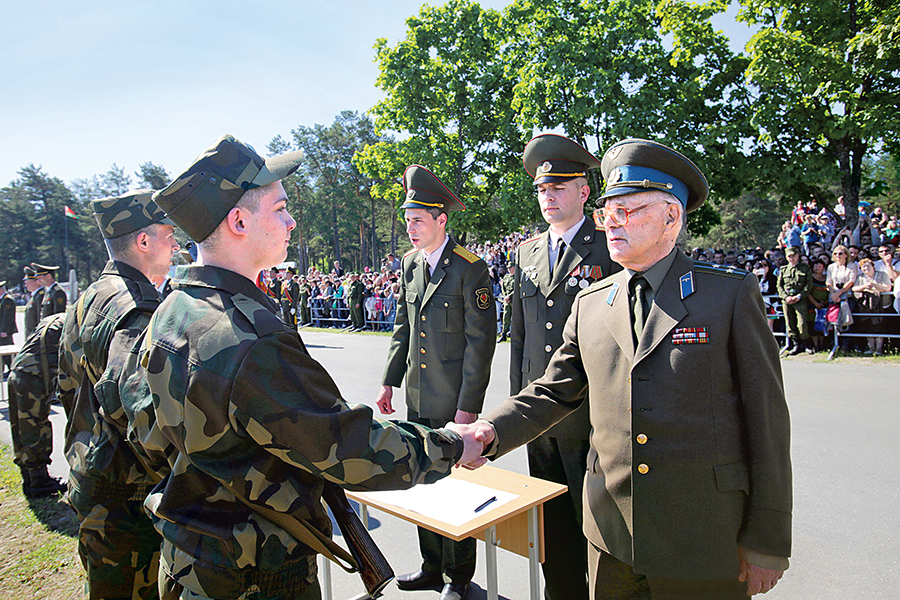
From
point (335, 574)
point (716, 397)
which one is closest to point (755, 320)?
point (716, 397)

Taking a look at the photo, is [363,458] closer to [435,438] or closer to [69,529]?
[435,438]

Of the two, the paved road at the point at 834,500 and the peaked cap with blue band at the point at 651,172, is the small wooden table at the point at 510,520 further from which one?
the peaked cap with blue band at the point at 651,172

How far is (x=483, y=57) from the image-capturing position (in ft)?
87.1

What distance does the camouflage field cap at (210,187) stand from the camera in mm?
1693

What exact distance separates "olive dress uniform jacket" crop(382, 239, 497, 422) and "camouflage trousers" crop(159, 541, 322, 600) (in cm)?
184

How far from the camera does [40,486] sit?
→ 510cm

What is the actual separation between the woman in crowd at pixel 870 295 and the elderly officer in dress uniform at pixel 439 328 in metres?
9.15

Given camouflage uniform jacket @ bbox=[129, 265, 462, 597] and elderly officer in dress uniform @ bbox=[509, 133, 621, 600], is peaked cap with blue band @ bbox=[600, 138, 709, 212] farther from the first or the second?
camouflage uniform jacket @ bbox=[129, 265, 462, 597]

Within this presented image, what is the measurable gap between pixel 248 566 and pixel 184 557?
7.7 inches

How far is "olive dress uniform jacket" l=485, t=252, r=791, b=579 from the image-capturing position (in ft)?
5.90

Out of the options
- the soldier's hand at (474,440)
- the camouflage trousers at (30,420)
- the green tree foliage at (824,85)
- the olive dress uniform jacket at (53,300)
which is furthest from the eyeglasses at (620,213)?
the green tree foliage at (824,85)

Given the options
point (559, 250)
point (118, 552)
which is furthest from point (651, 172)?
point (118, 552)

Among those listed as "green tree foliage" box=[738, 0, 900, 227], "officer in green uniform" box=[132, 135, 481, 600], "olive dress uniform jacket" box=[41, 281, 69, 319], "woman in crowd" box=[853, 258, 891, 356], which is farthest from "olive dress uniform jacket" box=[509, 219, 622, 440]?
"green tree foliage" box=[738, 0, 900, 227]

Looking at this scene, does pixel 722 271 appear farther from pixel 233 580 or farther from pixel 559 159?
pixel 233 580
